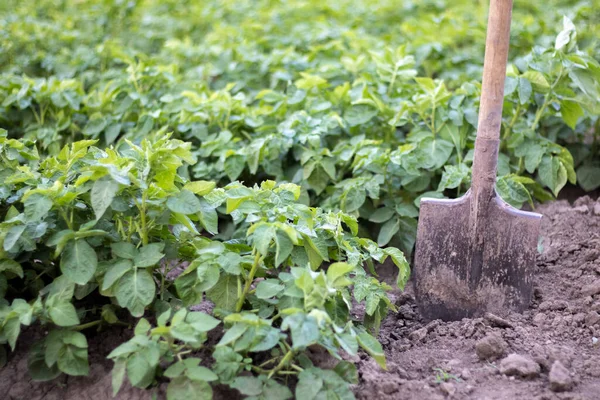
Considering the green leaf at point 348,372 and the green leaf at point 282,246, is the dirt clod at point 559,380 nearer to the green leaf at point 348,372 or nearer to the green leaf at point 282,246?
the green leaf at point 348,372

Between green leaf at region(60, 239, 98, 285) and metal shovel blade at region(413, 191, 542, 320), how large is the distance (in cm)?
128

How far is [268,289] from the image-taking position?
2.09 metres

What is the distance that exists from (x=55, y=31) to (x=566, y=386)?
4.91 meters

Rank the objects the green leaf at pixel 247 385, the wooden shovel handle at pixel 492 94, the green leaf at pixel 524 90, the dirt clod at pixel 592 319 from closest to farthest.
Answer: the green leaf at pixel 247 385 < the dirt clod at pixel 592 319 < the wooden shovel handle at pixel 492 94 < the green leaf at pixel 524 90

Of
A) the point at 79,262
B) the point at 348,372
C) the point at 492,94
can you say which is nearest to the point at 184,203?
the point at 79,262

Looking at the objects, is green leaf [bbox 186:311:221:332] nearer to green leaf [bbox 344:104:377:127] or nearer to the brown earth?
the brown earth

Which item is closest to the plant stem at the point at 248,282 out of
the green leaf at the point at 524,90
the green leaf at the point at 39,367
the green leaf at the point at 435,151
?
the green leaf at the point at 39,367

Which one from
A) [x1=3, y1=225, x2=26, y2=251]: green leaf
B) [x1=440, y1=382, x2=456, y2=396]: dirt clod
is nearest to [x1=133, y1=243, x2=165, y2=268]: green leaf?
[x1=3, y1=225, x2=26, y2=251]: green leaf

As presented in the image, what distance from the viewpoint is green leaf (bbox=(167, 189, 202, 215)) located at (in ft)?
6.86

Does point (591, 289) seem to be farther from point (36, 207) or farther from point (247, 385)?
point (36, 207)

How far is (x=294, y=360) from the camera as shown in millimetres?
2074

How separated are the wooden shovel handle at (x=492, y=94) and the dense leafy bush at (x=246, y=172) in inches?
14.4

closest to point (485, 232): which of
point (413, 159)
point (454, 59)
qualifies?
point (413, 159)

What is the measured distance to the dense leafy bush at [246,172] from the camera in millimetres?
2002
